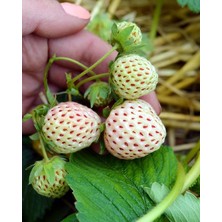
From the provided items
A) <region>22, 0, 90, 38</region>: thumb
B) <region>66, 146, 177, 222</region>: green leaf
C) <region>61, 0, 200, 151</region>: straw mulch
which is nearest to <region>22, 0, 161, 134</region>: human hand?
<region>22, 0, 90, 38</region>: thumb

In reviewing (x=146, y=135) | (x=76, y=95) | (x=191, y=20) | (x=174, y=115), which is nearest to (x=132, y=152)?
(x=146, y=135)

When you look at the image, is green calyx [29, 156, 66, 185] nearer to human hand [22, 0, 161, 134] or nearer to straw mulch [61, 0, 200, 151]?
human hand [22, 0, 161, 134]

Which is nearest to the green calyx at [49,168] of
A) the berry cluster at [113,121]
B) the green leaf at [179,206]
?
the berry cluster at [113,121]

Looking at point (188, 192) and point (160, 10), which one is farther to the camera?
point (160, 10)

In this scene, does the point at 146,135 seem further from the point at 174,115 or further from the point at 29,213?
the point at 174,115

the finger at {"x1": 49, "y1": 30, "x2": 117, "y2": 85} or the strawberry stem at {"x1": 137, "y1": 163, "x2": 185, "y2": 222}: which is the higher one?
the finger at {"x1": 49, "y1": 30, "x2": 117, "y2": 85}
